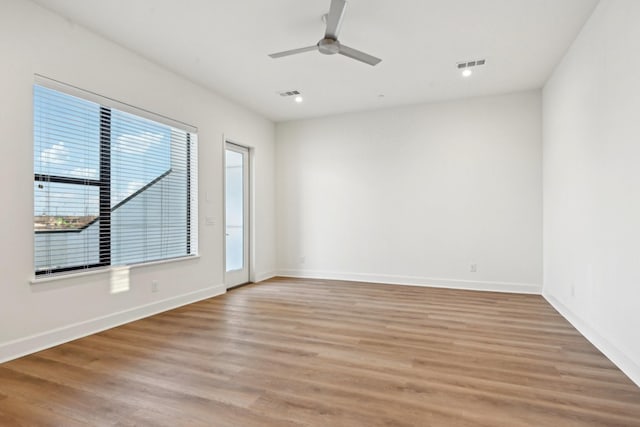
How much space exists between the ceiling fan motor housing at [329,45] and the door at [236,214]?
2705mm

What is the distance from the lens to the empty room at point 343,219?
2283 mm

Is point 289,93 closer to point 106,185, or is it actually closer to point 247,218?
point 247,218

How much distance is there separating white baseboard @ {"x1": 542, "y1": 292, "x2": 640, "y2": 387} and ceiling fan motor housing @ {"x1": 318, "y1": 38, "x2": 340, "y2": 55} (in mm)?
3296

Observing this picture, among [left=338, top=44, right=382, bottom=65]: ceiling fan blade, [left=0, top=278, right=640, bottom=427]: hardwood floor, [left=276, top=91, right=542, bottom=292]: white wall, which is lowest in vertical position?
[left=0, top=278, right=640, bottom=427]: hardwood floor

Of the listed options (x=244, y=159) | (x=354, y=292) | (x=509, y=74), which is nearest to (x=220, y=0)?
(x=244, y=159)

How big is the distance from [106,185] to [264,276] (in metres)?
3.20

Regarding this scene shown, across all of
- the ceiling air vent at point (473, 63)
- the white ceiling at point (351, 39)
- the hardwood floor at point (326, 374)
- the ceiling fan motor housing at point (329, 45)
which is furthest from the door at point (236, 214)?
the ceiling air vent at point (473, 63)

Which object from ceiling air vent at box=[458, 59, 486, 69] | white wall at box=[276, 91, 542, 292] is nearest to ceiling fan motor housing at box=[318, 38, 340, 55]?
ceiling air vent at box=[458, 59, 486, 69]

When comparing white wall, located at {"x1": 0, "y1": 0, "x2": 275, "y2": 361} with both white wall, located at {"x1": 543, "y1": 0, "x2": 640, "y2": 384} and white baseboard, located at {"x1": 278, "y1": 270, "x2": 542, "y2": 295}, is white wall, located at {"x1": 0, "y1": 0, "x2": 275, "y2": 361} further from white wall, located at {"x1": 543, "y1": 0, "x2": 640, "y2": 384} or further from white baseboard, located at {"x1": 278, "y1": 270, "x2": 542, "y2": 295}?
white wall, located at {"x1": 543, "y1": 0, "x2": 640, "y2": 384}

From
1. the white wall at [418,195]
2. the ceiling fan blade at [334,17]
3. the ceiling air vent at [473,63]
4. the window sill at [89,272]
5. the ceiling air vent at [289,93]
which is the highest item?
the ceiling air vent at [289,93]

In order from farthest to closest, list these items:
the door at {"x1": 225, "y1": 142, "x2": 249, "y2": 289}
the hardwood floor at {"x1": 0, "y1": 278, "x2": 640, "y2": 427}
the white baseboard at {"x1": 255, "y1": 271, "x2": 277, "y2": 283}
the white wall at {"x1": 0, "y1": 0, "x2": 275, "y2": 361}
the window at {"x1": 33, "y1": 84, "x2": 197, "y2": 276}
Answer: the white baseboard at {"x1": 255, "y1": 271, "x2": 277, "y2": 283}
the door at {"x1": 225, "y1": 142, "x2": 249, "y2": 289}
the window at {"x1": 33, "y1": 84, "x2": 197, "y2": 276}
the white wall at {"x1": 0, "y1": 0, "x2": 275, "y2": 361}
the hardwood floor at {"x1": 0, "y1": 278, "x2": 640, "y2": 427}

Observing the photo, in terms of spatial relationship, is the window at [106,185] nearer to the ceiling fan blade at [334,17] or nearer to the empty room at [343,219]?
the empty room at [343,219]

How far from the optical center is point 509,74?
4387 millimetres

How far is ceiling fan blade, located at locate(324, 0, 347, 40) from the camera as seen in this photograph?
2574 mm
